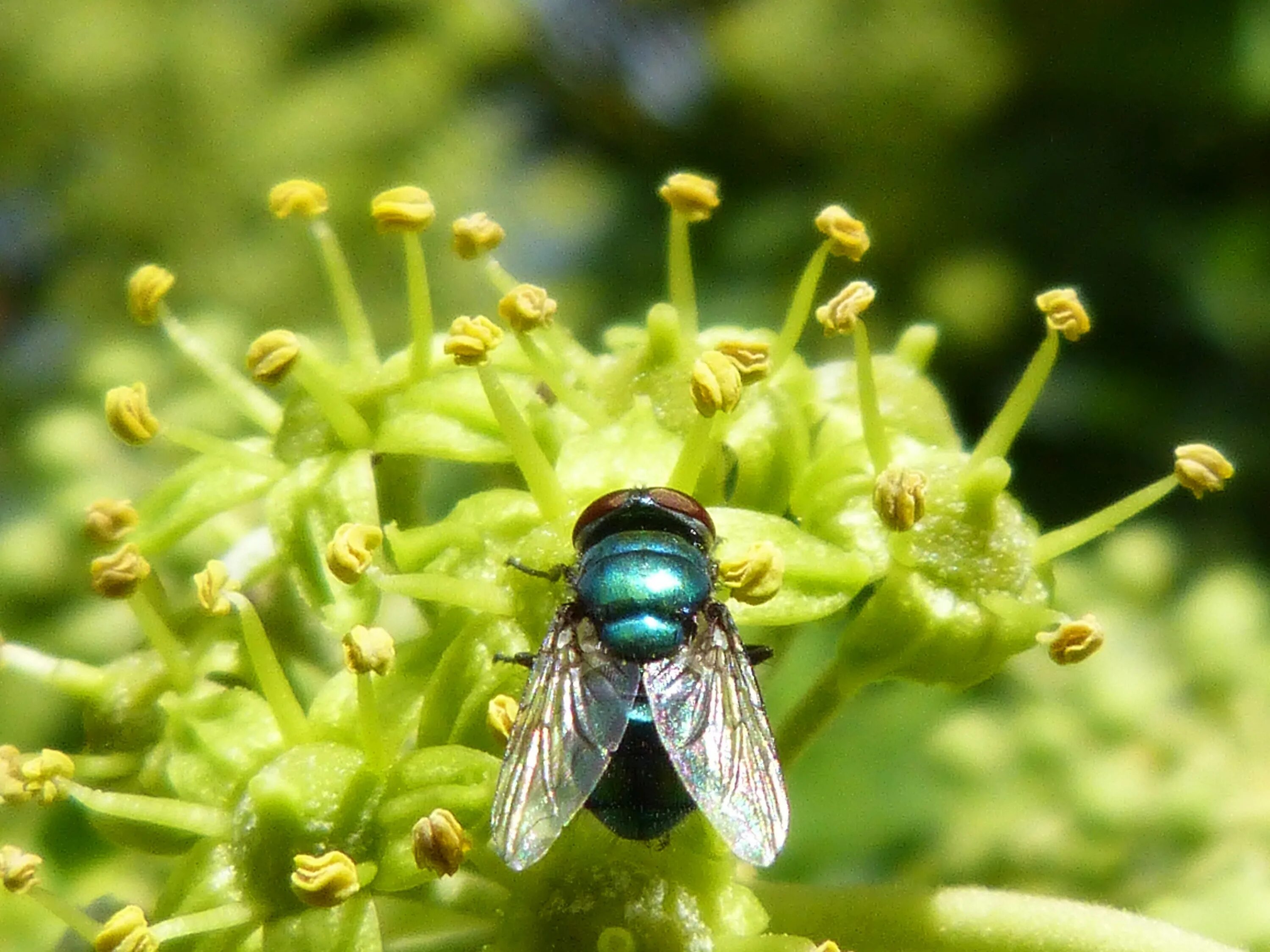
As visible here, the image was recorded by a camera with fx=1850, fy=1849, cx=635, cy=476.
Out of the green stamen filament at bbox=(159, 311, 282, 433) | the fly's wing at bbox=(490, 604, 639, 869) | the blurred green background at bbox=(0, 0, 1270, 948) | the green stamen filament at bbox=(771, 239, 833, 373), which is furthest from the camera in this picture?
the blurred green background at bbox=(0, 0, 1270, 948)

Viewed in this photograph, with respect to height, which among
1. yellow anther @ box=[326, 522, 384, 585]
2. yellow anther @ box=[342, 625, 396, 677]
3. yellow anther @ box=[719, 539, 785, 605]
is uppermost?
yellow anther @ box=[719, 539, 785, 605]

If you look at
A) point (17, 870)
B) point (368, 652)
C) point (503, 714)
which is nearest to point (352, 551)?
point (368, 652)

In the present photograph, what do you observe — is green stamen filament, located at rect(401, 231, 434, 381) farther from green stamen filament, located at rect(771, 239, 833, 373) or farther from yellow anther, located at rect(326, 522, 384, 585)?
green stamen filament, located at rect(771, 239, 833, 373)

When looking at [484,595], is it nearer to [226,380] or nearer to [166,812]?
[166,812]

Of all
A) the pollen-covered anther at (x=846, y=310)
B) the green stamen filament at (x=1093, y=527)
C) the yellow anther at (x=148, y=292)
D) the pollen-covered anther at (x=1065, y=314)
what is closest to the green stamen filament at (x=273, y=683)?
the yellow anther at (x=148, y=292)

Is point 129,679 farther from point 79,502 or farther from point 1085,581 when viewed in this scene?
point 1085,581

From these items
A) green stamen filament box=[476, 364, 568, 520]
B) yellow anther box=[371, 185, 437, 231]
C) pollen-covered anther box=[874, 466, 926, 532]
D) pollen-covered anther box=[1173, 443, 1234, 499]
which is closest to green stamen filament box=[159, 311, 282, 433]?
yellow anther box=[371, 185, 437, 231]
